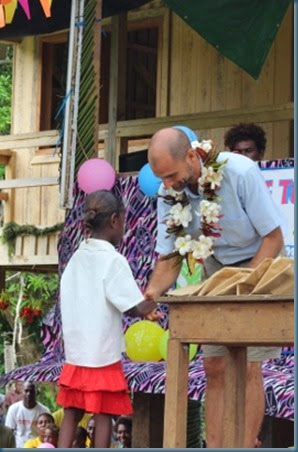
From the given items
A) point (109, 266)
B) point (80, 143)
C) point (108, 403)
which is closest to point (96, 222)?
point (109, 266)

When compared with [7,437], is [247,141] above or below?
above

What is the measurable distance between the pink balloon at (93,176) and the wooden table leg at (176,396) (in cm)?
511

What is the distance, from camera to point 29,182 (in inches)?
499

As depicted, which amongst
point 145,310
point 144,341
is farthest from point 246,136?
point 145,310

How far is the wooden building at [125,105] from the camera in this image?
12703mm

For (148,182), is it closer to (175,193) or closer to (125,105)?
(175,193)

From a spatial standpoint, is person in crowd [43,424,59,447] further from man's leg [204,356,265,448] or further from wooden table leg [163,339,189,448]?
wooden table leg [163,339,189,448]

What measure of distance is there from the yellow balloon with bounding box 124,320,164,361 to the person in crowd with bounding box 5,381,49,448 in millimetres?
4667

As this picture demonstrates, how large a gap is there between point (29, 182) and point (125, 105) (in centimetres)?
227

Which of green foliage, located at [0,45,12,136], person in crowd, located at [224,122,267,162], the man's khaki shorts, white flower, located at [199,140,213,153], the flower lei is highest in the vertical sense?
green foliage, located at [0,45,12,136]

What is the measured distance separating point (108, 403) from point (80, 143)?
4937 mm

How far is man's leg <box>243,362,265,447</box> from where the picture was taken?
251 inches

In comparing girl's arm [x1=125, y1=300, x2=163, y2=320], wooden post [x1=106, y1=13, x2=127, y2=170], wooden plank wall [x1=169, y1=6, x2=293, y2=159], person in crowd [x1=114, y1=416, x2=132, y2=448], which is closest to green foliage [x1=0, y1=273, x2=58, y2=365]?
wooden plank wall [x1=169, y1=6, x2=293, y2=159]

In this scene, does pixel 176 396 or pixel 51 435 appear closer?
pixel 176 396
